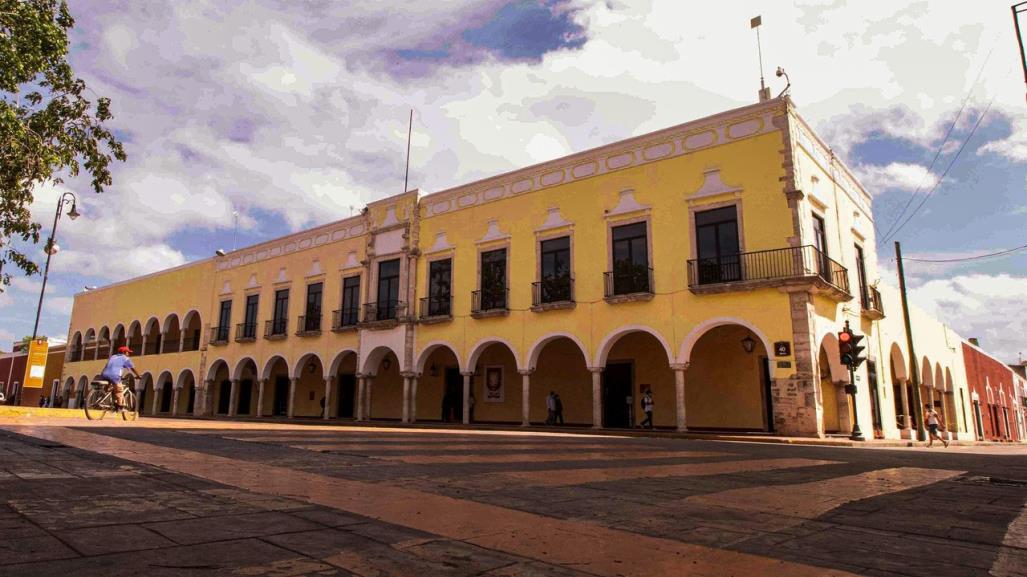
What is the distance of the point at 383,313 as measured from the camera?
2309 cm

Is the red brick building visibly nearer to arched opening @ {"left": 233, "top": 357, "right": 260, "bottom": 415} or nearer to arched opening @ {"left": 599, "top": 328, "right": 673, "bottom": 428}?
arched opening @ {"left": 599, "top": 328, "right": 673, "bottom": 428}

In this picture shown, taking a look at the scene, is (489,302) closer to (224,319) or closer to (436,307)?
(436,307)

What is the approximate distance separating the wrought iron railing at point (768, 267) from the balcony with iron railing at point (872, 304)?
8.77 ft

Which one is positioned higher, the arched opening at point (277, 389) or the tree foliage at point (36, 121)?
the tree foliage at point (36, 121)

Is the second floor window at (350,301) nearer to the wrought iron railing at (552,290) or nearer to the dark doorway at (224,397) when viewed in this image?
the wrought iron railing at (552,290)

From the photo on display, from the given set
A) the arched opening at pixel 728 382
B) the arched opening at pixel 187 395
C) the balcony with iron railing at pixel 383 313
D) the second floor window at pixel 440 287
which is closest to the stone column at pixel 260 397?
the arched opening at pixel 187 395

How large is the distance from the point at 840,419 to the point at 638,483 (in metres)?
13.3

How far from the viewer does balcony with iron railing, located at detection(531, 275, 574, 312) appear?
717 inches

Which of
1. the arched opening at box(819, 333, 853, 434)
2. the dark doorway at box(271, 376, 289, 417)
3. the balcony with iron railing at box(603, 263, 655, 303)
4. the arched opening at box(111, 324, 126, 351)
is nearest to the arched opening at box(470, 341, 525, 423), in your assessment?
the balcony with iron railing at box(603, 263, 655, 303)

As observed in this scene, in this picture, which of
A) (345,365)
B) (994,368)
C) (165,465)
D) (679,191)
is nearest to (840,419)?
(679,191)

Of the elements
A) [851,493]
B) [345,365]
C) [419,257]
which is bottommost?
[851,493]

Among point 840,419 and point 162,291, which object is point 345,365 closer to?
point 162,291

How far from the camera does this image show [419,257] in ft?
74.0

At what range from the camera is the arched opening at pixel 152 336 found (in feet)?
111
